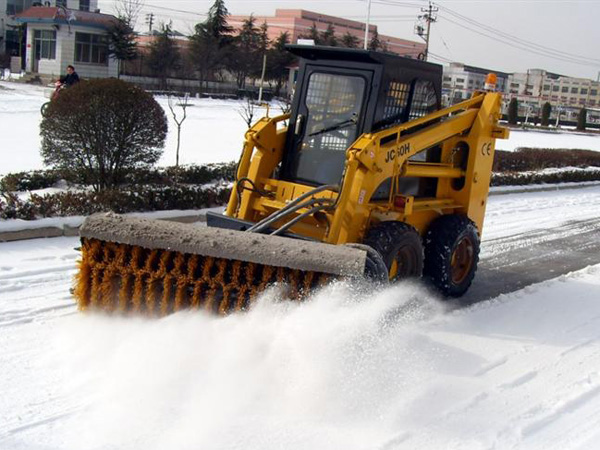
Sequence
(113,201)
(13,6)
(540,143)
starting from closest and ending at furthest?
(113,201) < (540,143) < (13,6)

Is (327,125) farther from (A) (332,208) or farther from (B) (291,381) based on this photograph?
(B) (291,381)

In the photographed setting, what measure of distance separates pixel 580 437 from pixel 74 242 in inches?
225

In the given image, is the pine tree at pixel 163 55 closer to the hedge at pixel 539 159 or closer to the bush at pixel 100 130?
the hedge at pixel 539 159

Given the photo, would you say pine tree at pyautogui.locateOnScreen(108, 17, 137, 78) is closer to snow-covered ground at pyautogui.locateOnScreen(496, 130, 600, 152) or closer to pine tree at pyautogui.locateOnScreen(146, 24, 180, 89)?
pine tree at pyautogui.locateOnScreen(146, 24, 180, 89)

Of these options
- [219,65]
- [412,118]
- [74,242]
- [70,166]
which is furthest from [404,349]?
[219,65]

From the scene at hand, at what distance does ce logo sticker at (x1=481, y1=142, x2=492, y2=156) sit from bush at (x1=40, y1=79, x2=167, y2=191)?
476 cm

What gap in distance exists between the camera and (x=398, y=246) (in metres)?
5.92

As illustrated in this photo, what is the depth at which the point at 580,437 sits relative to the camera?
441 cm

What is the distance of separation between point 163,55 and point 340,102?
43.1m

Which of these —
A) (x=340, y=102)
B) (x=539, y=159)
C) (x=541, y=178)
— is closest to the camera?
(x=340, y=102)

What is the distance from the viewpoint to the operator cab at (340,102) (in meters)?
6.20

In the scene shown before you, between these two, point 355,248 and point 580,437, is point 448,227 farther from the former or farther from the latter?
point 580,437

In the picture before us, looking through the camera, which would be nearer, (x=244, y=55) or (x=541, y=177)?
(x=541, y=177)

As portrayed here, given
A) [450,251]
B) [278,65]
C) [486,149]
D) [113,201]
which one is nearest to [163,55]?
[278,65]
